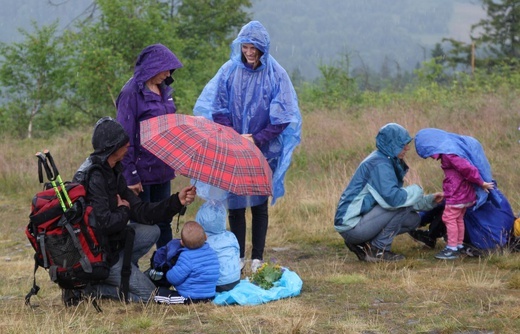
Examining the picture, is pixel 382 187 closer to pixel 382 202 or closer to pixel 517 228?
pixel 382 202

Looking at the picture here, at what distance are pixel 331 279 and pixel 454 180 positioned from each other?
4.93 ft

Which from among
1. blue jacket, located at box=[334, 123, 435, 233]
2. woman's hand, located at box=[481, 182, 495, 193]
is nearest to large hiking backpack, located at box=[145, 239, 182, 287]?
blue jacket, located at box=[334, 123, 435, 233]

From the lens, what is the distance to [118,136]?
5.21 metres

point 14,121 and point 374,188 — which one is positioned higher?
point 374,188

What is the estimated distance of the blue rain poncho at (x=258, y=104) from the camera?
6.31 metres

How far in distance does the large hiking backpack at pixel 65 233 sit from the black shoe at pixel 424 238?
11.2 feet

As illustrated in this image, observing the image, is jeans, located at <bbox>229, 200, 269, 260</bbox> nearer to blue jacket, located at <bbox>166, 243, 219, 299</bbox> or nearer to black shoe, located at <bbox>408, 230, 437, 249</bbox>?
blue jacket, located at <bbox>166, 243, 219, 299</bbox>

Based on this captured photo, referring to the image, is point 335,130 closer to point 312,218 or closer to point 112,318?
point 312,218

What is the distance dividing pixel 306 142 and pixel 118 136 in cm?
741

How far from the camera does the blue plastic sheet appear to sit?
5418mm

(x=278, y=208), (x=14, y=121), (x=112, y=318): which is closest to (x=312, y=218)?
(x=278, y=208)

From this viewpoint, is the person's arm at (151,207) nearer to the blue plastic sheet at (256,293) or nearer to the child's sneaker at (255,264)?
the blue plastic sheet at (256,293)

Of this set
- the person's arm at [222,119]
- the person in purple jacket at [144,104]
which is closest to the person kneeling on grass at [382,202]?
the person's arm at [222,119]

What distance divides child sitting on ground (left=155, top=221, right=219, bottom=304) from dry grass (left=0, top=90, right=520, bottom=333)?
137mm
